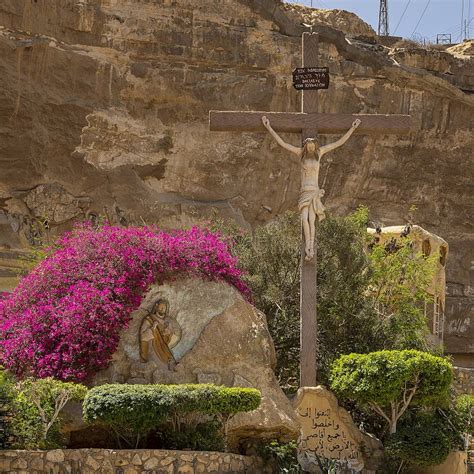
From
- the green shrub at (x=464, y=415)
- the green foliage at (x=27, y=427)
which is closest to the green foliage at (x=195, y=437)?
the green foliage at (x=27, y=427)

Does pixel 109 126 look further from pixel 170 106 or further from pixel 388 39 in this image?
pixel 388 39

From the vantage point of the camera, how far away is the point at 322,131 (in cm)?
1653

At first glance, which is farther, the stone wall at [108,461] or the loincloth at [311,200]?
the loincloth at [311,200]

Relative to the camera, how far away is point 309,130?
16.3m

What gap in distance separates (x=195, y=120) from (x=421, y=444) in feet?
77.0

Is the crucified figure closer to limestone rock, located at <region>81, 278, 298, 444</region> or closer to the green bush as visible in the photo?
limestone rock, located at <region>81, 278, 298, 444</region>

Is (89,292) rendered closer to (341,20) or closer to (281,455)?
(281,455)

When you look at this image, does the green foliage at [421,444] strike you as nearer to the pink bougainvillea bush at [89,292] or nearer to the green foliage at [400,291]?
the green foliage at [400,291]

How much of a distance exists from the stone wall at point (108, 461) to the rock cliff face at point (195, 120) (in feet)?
68.4

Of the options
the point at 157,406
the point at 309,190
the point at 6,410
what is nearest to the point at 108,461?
the point at 157,406

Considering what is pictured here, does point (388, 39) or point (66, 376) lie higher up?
point (388, 39)

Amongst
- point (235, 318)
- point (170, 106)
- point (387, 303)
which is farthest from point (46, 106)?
point (235, 318)

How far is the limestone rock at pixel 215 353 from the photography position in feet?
45.2

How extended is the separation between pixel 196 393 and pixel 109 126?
2363 centimetres
